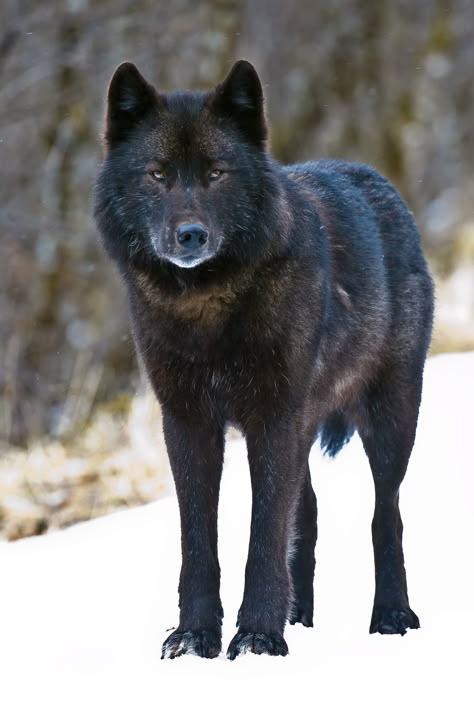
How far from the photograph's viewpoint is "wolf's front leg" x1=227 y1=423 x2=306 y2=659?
4.25 metres

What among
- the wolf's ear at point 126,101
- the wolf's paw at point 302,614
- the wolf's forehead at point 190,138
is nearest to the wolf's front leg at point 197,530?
the wolf's paw at point 302,614

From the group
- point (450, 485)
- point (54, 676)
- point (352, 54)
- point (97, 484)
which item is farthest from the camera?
point (352, 54)

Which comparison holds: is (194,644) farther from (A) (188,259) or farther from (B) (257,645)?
(A) (188,259)

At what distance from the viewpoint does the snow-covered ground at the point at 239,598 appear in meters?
3.87

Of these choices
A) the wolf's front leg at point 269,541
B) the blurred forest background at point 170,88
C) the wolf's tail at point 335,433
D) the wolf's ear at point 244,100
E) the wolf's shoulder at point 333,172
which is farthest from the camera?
the blurred forest background at point 170,88

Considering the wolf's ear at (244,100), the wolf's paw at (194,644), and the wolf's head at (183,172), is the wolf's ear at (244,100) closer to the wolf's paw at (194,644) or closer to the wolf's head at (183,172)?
the wolf's head at (183,172)

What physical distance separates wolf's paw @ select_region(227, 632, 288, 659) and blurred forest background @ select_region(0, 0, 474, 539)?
23.0ft

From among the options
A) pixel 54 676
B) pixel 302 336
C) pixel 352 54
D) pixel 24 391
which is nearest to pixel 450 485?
pixel 302 336

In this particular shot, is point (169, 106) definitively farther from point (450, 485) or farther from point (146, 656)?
point (450, 485)

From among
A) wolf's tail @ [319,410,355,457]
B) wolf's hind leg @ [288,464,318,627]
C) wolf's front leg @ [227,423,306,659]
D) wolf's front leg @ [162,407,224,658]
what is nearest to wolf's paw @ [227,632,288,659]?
wolf's front leg @ [227,423,306,659]

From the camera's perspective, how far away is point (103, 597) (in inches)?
220

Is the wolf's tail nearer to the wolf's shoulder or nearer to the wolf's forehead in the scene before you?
the wolf's shoulder

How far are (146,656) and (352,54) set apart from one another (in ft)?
33.6

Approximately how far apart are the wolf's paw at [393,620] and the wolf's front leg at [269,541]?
651mm
